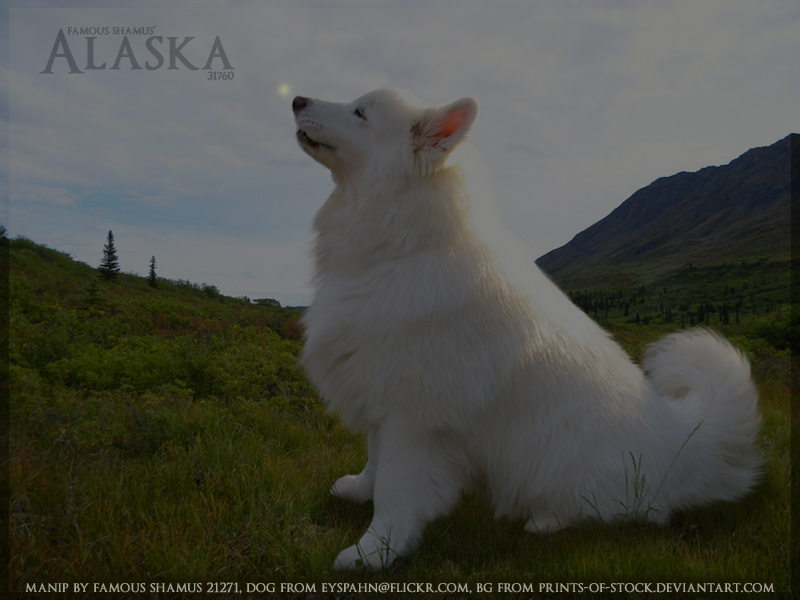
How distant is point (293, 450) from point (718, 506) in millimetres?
3149

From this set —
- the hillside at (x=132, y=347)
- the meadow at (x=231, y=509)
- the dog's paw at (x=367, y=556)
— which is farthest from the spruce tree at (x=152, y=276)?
the dog's paw at (x=367, y=556)

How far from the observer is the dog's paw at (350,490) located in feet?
10.6

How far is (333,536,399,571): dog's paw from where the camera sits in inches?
95.7

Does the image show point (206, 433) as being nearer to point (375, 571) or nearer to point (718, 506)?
point (375, 571)

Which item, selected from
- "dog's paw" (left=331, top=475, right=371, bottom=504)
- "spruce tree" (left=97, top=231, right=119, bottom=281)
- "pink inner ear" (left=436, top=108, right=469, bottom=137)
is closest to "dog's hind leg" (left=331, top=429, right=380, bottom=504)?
"dog's paw" (left=331, top=475, right=371, bottom=504)

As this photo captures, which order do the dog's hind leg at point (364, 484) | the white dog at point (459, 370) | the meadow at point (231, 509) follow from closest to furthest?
1. the meadow at point (231, 509)
2. the white dog at point (459, 370)
3. the dog's hind leg at point (364, 484)

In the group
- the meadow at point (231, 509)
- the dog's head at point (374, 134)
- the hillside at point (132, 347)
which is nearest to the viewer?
the meadow at point (231, 509)

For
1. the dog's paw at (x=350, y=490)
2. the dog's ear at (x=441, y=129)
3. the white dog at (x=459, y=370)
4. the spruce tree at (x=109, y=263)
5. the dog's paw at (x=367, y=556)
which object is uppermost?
the spruce tree at (x=109, y=263)

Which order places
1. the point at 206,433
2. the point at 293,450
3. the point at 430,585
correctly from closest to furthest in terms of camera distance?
the point at 430,585 < the point at 206,433 < the point at 293,450

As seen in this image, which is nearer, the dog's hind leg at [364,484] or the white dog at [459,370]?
the white dog at [459,370]

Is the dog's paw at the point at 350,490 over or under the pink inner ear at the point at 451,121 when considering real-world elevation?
under

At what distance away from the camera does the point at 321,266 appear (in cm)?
336

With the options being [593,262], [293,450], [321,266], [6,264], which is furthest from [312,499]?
[593,262]

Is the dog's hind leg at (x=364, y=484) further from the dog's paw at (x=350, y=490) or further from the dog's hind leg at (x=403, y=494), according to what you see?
the dog's hind leg at (x=403, y=494)
